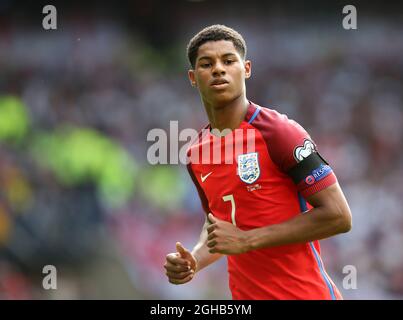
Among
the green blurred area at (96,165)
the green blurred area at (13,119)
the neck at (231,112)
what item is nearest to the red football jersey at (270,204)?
the neck at (231,112)

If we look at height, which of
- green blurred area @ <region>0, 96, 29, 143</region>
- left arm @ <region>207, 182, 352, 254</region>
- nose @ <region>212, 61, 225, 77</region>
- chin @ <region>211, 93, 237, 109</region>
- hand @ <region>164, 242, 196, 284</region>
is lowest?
hand @ <region>164, 242, 196, 284</region>

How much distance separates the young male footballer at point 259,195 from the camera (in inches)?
129

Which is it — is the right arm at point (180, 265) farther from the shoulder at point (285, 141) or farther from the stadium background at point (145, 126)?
the stadium background at point (145, 126)

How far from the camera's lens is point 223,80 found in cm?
358

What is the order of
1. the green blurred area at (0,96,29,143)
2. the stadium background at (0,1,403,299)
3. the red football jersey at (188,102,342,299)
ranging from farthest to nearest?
1. the green blurred area at (0,96,29,143)
2. the stadium background at (0,1,403,299)
3. the red football jersey at (188,102,342,299)

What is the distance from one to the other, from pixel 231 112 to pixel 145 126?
705 cm

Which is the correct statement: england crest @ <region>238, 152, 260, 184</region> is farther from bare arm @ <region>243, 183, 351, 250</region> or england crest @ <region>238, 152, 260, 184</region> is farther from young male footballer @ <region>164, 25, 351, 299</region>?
bare arm @ <region>243, 183, 351, 250</region>

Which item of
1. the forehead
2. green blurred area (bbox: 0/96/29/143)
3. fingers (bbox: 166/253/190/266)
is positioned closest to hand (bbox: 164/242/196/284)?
fingers (bbox: 166/253/190/266)

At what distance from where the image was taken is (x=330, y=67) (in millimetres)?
11023

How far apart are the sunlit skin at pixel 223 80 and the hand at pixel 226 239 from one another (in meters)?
0.65

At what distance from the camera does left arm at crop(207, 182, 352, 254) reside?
323cm

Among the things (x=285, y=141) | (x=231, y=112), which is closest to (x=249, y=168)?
(x=285, y=141)

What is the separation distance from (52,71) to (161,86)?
6.48 ft
